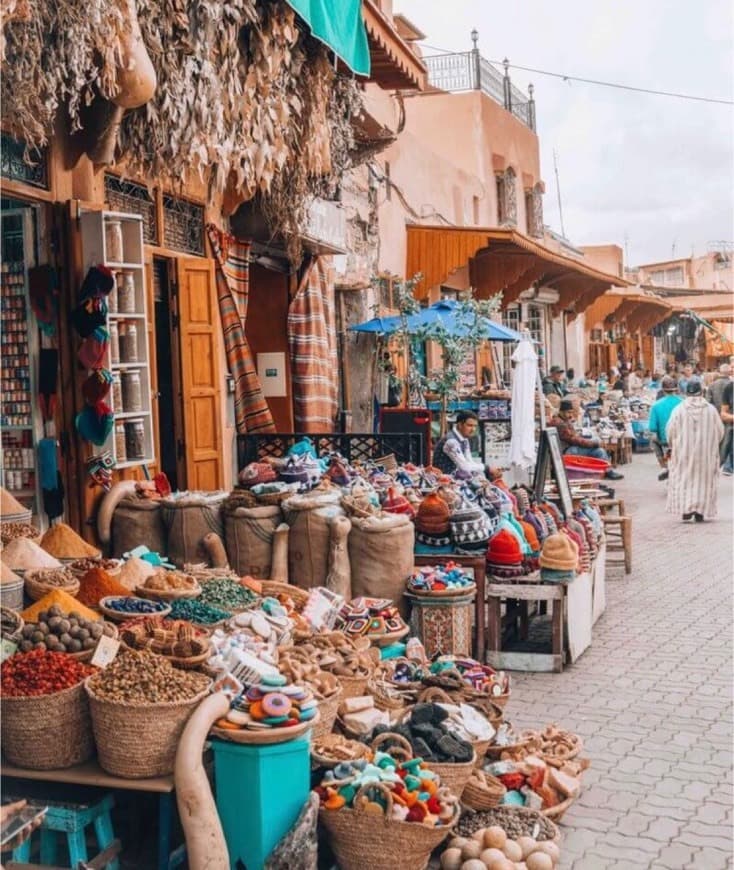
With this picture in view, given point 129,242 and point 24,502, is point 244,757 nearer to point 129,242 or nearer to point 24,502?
point 24,502

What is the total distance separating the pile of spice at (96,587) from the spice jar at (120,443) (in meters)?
1.87

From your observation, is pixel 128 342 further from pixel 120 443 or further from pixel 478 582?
pixel 478 582

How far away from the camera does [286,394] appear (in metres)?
11.2

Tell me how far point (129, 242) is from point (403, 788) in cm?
424

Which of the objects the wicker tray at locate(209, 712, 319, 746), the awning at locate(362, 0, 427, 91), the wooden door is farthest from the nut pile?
the awning at locate(362, 0, 427, 91)

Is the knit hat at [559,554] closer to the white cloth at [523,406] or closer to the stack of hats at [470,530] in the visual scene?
the stack of hats at [470,530]

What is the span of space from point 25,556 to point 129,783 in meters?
1.88

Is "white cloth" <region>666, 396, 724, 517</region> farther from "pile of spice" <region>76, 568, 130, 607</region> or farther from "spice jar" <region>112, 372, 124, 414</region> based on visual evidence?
"pile of spice" <region>76, 568, 130, 607</region>

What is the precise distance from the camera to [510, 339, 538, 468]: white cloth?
11.1 metres

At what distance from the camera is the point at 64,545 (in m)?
5.82

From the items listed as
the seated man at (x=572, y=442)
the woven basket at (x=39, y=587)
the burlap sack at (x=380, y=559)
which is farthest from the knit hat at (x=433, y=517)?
the seated man at (x=572, y=442)

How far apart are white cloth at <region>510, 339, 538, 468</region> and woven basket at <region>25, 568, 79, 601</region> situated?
6.81 metres

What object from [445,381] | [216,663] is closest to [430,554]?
[216,663]

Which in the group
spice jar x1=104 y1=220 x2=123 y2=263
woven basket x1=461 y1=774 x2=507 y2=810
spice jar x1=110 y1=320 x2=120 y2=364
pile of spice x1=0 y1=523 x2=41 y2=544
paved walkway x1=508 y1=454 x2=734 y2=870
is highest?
spice jar x1=104 y1=220 x2=123 y2=263
